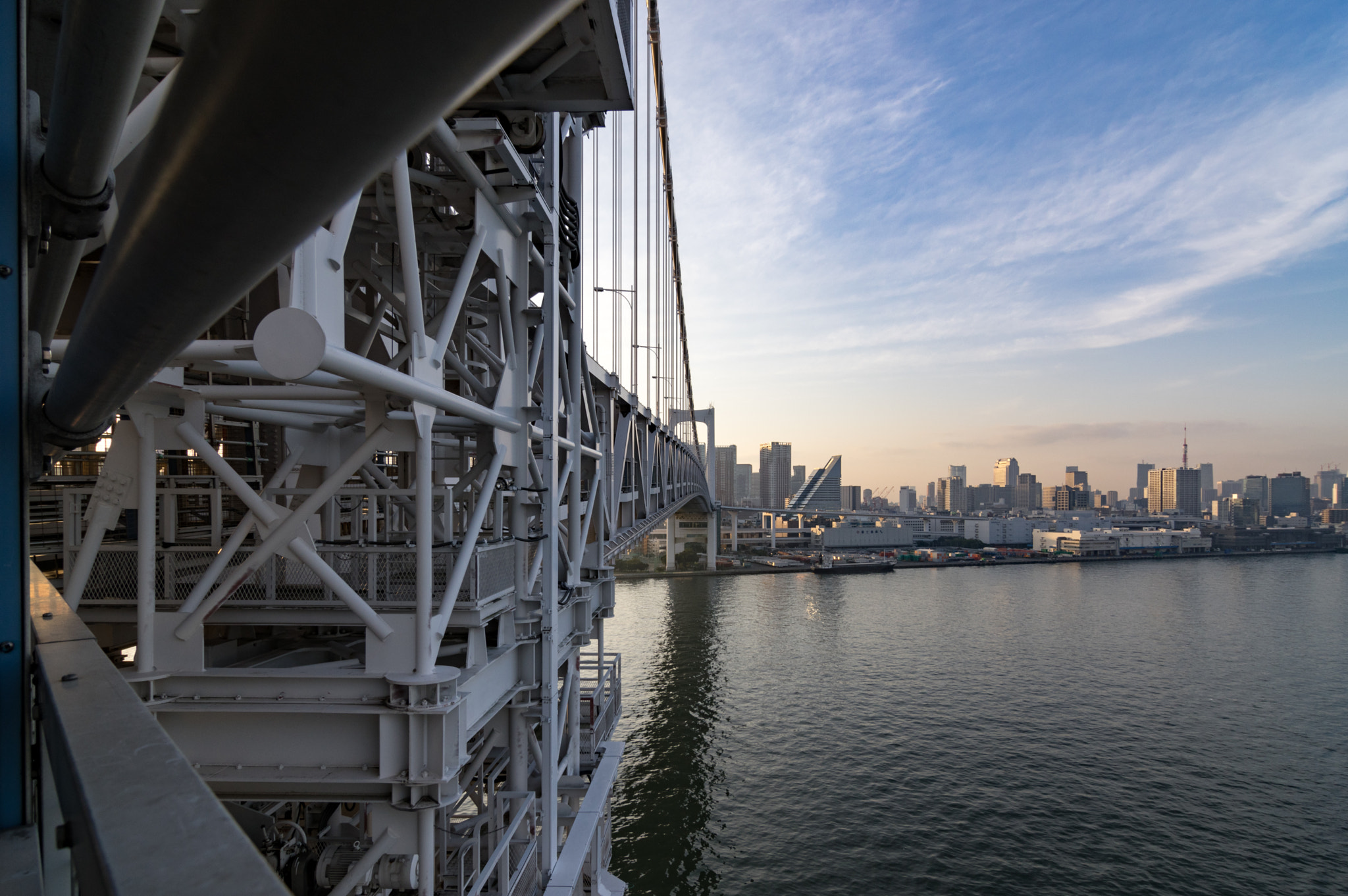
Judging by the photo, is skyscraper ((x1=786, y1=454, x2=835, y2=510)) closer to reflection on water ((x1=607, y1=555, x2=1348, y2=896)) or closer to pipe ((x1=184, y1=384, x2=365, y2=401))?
reflection on water ((x1=607, y1=555, x2=1348, y2=896))

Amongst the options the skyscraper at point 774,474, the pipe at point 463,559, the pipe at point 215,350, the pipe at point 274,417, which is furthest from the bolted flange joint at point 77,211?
the skyscraper at point 774,474

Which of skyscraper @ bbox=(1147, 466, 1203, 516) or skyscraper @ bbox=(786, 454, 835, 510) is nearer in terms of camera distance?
skyscraper @ bbox=(786, 454, 835, 510)

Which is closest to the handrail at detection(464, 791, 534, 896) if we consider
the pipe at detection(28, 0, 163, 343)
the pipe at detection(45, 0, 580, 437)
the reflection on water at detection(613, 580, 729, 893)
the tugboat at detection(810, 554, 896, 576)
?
the pipe at detection(28, 0, 163, 343)

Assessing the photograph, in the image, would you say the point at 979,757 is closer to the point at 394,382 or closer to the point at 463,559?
the point at 463,559

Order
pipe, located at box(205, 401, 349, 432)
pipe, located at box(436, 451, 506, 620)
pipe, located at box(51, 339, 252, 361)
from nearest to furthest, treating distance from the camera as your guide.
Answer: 1. pipe, located at box(51, 339, 252, 361)
2. pipe, located at box(436, 451, 506, 620)
3. pipe, located at box(205, 401, 349, 432)

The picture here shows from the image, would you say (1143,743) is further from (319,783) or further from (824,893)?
(319,783)

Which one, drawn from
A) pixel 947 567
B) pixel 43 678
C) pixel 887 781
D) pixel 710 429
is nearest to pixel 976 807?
pixel 887 781
